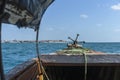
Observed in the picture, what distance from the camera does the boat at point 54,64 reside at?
2158mm

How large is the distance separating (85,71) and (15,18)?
284 cm

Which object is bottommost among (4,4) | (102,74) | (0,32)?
(102,74)

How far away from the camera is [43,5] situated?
2.36 m

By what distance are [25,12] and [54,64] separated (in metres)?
2.59

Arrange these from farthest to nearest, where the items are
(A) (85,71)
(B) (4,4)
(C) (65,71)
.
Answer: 1. (C) (65,71)
2. (A) (85,71)
3. (B) (4,4)

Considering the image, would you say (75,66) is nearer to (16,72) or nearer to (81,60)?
(81,60)

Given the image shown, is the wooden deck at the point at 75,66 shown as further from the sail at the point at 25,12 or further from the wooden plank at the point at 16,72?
the sail at the point at 25,12

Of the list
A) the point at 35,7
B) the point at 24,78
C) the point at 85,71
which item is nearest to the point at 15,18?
the point at 35,7

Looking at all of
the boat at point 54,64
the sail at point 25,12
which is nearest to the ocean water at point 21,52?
the boat at point 54,64

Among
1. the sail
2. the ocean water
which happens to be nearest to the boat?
the sail

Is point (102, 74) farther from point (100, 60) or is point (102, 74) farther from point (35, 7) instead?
point (35, 7)

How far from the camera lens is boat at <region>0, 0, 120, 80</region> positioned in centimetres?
216

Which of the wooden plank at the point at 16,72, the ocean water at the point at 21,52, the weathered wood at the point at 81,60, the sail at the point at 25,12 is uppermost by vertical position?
the sail at the point at 25,12

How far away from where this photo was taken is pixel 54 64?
457 cm
